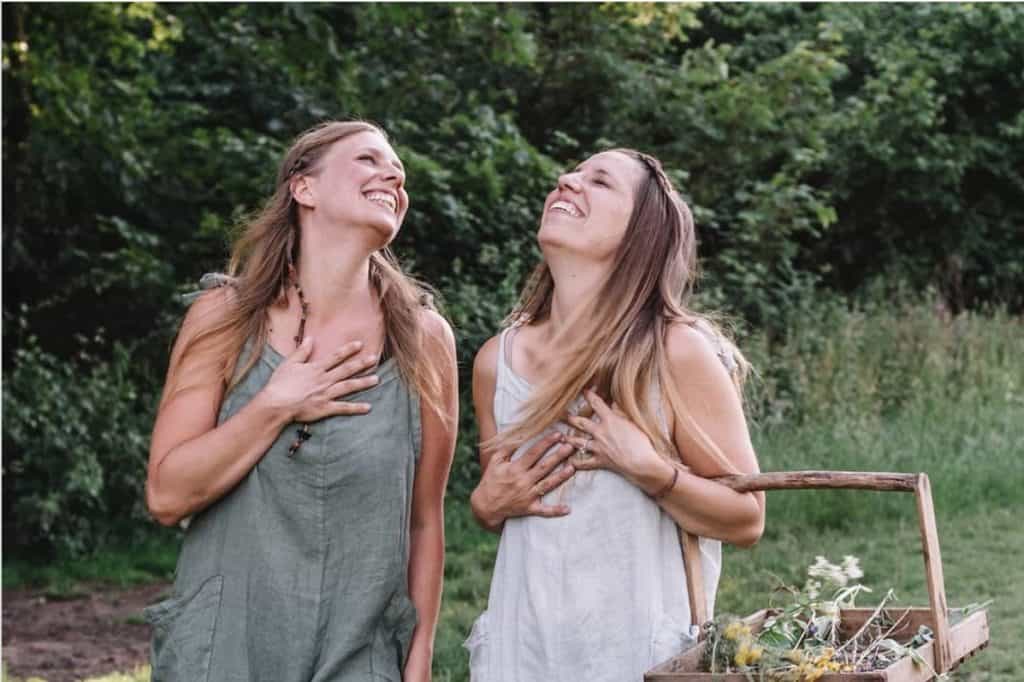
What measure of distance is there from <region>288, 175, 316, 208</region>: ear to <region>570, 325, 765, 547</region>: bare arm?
0.79 metres

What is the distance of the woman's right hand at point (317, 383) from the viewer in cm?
304

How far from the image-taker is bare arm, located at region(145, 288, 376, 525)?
301 centimetres

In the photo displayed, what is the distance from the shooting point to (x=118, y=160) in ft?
32.2

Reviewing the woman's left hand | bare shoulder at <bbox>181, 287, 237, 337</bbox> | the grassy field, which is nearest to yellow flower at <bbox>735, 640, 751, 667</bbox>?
the woman's left hand

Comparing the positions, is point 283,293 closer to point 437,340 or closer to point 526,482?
point 437,340

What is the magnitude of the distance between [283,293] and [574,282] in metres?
0.66

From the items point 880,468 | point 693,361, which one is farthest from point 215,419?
point 880,468

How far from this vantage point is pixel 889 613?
3006 millimetres

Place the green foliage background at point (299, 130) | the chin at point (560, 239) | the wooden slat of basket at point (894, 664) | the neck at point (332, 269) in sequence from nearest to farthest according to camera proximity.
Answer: the wooden slat of basket at point (894, 664)
the chin at point (560, 239)
the neck at point (332, 269)
the green foliage background at point (299, 130)

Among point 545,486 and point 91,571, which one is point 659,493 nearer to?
point 545,486

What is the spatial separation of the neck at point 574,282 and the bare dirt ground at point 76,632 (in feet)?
13.1

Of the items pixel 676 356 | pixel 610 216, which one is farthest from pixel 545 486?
pixel 610 216

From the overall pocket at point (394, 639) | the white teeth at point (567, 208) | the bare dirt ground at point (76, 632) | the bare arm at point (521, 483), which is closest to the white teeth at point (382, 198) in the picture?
the white teeth at point (567, 208)

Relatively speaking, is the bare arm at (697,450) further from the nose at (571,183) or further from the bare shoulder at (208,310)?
the bare shoulder at (208,310)
